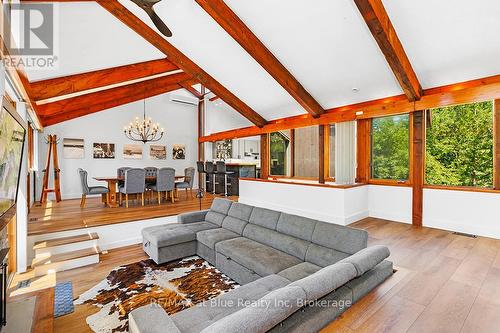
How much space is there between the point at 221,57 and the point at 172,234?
4.05 m

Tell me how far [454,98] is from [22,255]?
23.7 ft

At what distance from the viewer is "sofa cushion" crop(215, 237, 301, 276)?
2590mm

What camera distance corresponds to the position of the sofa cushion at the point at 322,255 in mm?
2500

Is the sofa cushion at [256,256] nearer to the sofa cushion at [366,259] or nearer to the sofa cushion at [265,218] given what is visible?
the sofa cushion at [265,218]

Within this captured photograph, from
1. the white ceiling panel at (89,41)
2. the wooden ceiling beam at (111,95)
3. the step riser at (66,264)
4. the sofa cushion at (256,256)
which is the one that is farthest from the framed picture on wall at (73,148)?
the sofa cushion at (256,256)

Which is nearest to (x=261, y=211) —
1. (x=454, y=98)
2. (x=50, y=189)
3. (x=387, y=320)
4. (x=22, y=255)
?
(x=387, y=320)

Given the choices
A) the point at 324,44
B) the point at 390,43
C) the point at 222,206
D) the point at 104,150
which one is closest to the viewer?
the point at 390,43

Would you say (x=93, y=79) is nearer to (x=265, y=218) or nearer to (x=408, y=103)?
(x=265, y=218)

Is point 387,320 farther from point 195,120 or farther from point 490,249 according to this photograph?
point 195,120

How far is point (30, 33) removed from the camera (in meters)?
3.03

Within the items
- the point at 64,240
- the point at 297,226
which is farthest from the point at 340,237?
the point at 64,240

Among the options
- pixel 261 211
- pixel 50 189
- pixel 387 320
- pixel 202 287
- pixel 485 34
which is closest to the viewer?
pixel 387 320

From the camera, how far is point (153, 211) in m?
5.50

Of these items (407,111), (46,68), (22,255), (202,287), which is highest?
(46,68)
